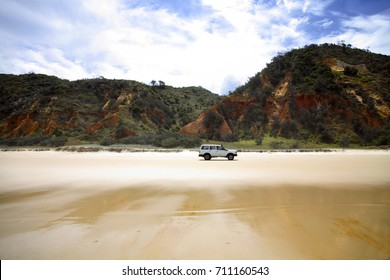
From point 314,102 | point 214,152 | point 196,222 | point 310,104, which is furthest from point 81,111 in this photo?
point 196,222

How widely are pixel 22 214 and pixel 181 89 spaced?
9567 cm

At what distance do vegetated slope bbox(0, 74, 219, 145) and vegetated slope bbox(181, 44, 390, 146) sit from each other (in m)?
17.2

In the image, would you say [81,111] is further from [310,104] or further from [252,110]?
[310,104]

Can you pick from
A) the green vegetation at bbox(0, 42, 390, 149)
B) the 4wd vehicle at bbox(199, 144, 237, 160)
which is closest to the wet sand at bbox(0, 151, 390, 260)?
the 4wd vehicle at bbox(199, 144, 237, 160)

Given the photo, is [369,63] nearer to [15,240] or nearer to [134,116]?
[134,116]

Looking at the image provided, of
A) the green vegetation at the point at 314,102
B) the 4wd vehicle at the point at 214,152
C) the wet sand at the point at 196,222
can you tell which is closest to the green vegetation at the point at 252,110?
the green vegetation at the point at 314,102

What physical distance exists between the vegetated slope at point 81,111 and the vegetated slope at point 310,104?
1720 centimetres

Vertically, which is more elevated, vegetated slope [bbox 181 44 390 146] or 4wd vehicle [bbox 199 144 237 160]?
vegetated slope [bbox 181 44 390 146]

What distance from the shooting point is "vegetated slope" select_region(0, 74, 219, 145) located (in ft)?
195

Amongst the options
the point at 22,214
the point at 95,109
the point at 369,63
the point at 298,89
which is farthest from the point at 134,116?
the point at 22,214

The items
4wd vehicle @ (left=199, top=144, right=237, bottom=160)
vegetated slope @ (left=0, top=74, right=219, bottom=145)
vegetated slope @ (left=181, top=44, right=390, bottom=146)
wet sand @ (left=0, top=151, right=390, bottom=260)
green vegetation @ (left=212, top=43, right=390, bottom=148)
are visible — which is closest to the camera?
wet sand @ (left=0, top=151, right=390, bottom=260)

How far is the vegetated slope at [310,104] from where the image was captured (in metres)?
46.2

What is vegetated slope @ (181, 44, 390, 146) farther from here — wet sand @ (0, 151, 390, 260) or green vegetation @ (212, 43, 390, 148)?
wet sand @ (0, 151, 390, 260)

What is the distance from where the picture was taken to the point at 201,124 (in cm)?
5347
